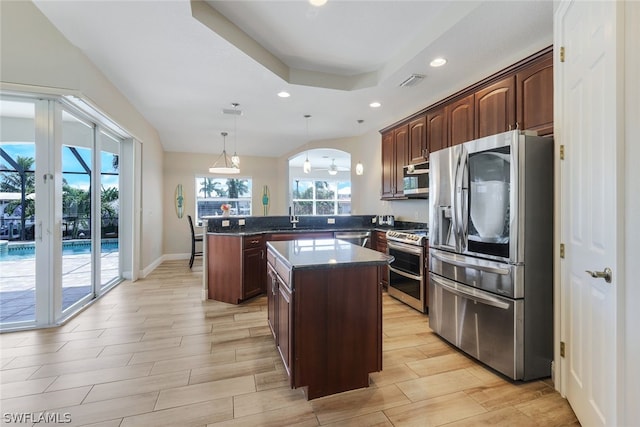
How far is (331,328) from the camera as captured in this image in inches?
74.9

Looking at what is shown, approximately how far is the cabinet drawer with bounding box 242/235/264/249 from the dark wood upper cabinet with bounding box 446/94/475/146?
2746mm

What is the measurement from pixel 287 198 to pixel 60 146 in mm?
5127

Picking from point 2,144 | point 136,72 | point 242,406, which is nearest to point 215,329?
point 242,406

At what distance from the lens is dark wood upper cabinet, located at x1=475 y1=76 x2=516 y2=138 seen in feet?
8.66

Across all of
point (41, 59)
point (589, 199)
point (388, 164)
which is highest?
point (41, 59)


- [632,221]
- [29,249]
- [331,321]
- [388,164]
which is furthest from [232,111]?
[632,221]

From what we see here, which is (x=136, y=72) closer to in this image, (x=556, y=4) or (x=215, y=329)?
(x=215, y=329)

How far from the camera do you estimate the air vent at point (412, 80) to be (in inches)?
126

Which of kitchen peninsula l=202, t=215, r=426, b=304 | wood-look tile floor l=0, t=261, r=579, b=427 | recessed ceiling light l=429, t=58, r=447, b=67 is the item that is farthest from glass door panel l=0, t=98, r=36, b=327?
recessed ceiling light l=429, t=58, r=447, b=67

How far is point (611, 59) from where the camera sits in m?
1.34

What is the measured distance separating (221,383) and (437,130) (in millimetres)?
3506

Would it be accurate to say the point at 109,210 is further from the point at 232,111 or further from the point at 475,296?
the point at 475,296

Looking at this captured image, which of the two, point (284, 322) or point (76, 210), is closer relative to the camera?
point (284, 322)

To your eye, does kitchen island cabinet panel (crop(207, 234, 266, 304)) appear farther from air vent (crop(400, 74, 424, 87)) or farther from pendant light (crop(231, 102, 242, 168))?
air vent (crop(400, 74, 424, 87))
